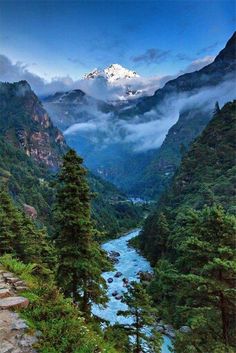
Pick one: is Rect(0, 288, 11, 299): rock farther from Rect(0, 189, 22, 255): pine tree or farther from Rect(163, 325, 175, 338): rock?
Rect(163, 325, 175, 338): rock

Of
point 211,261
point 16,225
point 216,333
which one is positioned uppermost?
point 16,225

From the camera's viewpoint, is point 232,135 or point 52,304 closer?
point 52,304

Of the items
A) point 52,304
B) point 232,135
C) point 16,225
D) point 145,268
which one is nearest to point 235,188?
point 145,268

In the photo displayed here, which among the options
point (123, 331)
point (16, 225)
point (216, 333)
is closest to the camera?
point (216, 333)

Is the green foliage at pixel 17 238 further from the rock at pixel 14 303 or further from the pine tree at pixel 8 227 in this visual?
the rock at pixel 14 303

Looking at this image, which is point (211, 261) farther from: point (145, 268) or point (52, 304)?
point (145, 268)

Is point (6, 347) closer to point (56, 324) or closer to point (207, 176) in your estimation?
point (56, 324)
